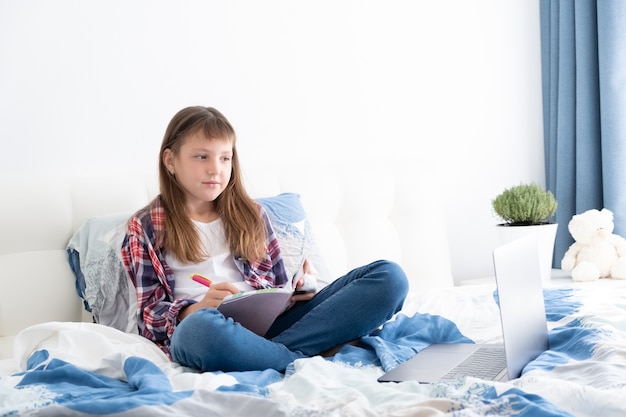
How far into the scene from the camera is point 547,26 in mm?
3088

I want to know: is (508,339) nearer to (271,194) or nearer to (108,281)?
(108,281)

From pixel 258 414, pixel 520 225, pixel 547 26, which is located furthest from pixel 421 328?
pixel 547 26

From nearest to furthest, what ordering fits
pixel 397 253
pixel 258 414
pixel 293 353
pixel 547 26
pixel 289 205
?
pixel 258 414 → pixel 293 353 → pixel 289 205 → pixel 397 253 → pixel 547 26

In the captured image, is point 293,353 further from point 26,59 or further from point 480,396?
point 26,59

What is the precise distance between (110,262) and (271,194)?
1.91 ft

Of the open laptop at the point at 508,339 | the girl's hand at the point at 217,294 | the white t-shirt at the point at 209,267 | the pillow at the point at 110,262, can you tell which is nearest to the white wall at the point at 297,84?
the pillow at the point at 110,262

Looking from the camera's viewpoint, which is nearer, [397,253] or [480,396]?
[480,396]

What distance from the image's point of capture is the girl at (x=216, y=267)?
1.68m

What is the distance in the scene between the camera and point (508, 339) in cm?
131

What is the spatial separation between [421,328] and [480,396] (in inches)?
25.7

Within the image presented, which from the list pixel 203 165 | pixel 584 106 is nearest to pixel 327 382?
pixel 203 165

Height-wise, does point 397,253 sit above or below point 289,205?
below

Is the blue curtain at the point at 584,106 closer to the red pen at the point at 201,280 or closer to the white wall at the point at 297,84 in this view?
the white wall at the point at 297,84

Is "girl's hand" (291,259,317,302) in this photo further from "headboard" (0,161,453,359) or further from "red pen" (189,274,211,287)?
"headboard" (0,161,453,359)
